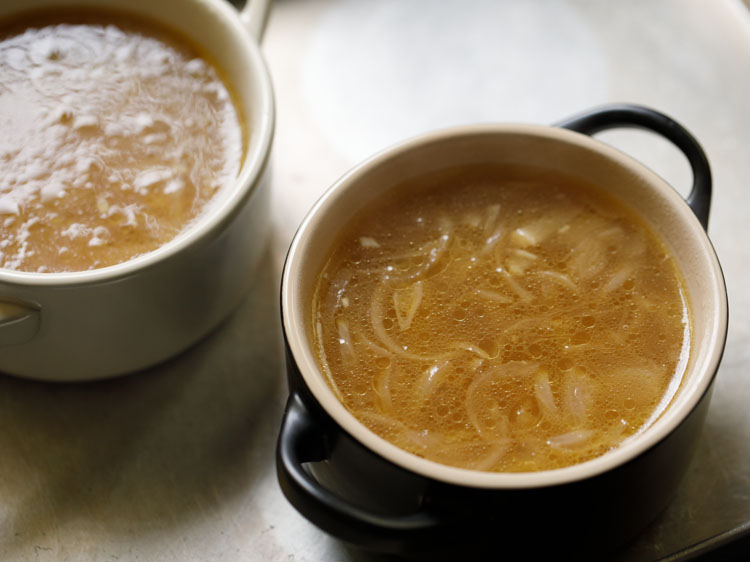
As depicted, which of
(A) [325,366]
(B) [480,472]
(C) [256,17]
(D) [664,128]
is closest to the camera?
(B) [480,472]

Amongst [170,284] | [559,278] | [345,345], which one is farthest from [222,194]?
[559,278]

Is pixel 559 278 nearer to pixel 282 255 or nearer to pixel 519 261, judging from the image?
pixel 519 261

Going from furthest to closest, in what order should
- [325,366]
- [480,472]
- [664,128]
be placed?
[664,128], [325,366], [480,472]

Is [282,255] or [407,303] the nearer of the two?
[407,303]

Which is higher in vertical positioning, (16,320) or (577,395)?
(577,395)

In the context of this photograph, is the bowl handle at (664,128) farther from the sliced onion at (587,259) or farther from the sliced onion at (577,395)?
the sliced onion at (577,395)

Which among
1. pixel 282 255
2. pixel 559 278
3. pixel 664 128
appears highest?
pixel 664 128

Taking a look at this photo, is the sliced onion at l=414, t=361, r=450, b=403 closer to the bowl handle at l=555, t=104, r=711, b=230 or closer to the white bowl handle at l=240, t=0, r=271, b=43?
the bowl handle at l=555, t=104, r=711, b=230
